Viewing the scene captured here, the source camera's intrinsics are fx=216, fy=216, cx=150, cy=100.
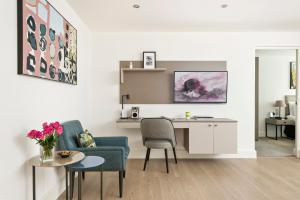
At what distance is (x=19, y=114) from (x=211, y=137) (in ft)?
9.73

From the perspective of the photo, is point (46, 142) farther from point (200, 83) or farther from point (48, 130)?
point (200, 83)

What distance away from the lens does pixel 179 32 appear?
4.28 m

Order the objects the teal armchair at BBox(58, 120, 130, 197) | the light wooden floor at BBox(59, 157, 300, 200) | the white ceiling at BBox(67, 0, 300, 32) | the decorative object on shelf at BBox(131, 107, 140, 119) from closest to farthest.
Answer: the teal armchair at BBox(58, 120, 130, 197)
the light wooden floor at BBox(59, 157, 300, 200)
the white ceiling at BBox(67, 0, 300, 32)
the decorative object on shelf at BBox(131, 107, 140, 119)

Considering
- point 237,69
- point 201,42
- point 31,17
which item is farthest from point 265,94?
point 31,17

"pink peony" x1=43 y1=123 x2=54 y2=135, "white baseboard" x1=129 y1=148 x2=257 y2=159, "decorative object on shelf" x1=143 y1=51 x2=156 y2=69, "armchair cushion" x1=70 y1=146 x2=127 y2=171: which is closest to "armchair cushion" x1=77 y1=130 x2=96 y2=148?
"armchair cushion" x1=70 y1=146 x2=127 y2=171

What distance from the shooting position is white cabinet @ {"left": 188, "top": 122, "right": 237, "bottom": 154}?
12.3 ft

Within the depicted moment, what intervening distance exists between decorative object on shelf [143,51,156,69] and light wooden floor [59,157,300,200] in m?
1.82

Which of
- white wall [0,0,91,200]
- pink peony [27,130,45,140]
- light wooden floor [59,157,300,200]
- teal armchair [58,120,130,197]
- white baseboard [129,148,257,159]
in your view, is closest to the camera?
white wall [0,0,91,200]

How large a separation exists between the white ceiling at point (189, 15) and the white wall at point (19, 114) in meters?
0.80

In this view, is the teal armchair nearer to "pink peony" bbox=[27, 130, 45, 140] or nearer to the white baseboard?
"pink peony" bbox=[27, 130, 45, 140]

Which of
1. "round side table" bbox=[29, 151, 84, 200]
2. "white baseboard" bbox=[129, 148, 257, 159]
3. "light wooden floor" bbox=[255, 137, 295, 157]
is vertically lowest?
"light wooden floor" bbox=[255, 137, 295, 157]

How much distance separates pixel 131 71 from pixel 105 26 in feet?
3.12

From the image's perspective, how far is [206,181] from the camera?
10.2 ft

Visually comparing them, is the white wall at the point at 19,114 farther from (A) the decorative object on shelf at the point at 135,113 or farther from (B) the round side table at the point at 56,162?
(A) the decorative object on shelf at the point at 135,113
